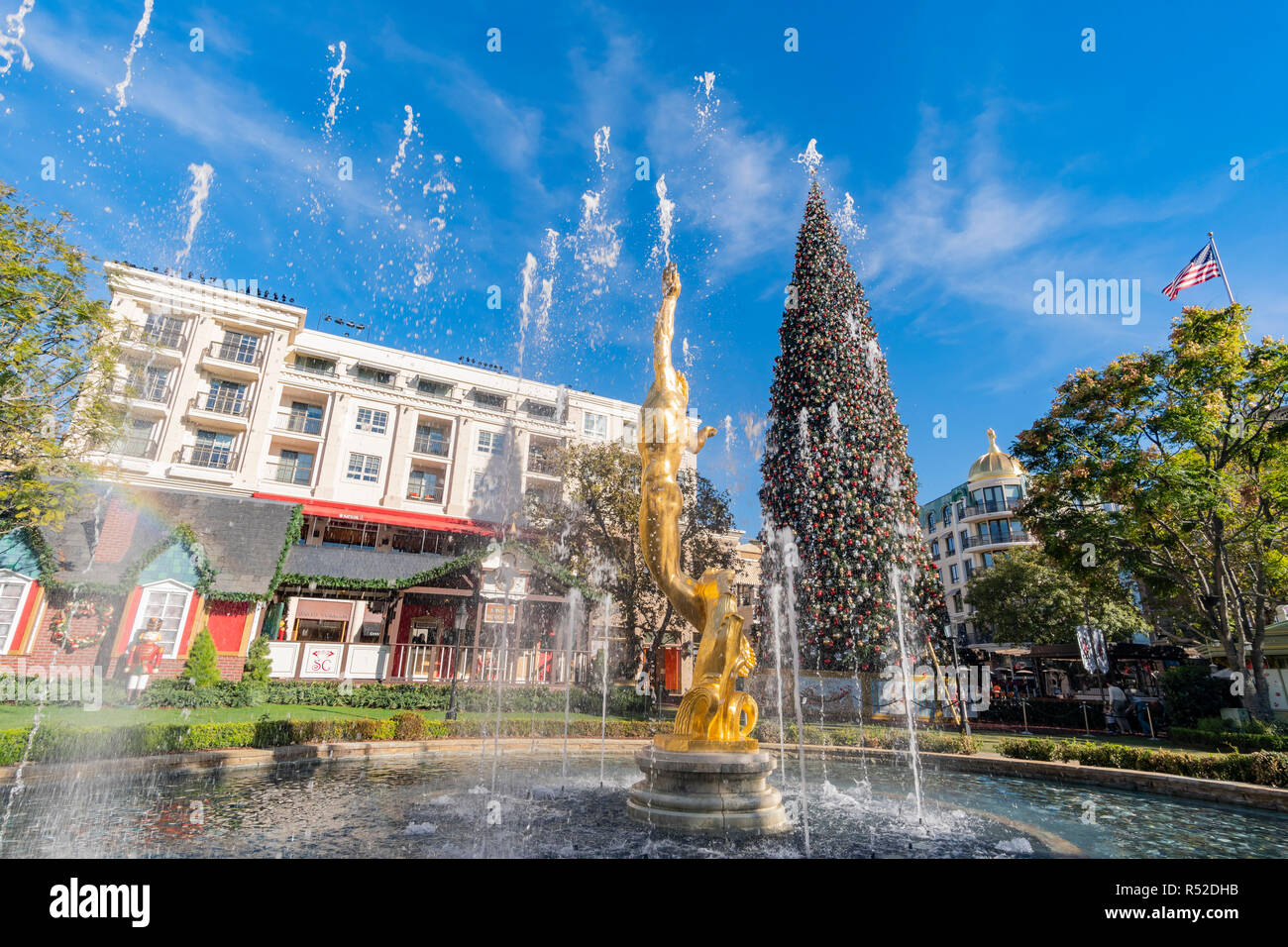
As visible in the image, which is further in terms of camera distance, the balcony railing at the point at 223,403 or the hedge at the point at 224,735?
the balcony railing at the point at 223,403

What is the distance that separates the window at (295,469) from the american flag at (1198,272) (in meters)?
44.9

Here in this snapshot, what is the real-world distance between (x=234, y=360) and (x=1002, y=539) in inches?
2675

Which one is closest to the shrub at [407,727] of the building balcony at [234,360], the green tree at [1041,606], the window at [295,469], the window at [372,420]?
the window at [295,469]

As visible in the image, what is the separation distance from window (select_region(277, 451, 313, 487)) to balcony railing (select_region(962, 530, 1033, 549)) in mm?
61474

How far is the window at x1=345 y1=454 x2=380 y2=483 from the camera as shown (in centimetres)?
3945

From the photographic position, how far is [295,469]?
127ft

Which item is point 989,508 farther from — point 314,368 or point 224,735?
point 224,735

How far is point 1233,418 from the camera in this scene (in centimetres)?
1875

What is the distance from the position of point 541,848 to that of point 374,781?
17.0ft

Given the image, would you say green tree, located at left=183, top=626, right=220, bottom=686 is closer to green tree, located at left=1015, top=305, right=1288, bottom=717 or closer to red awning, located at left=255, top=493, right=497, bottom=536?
red awning, located at left=255, top=493, right=497, bottom=536

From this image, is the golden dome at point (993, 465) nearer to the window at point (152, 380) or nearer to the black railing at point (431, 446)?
the black railing at point (431, 446)

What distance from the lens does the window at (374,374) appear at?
139 ft
